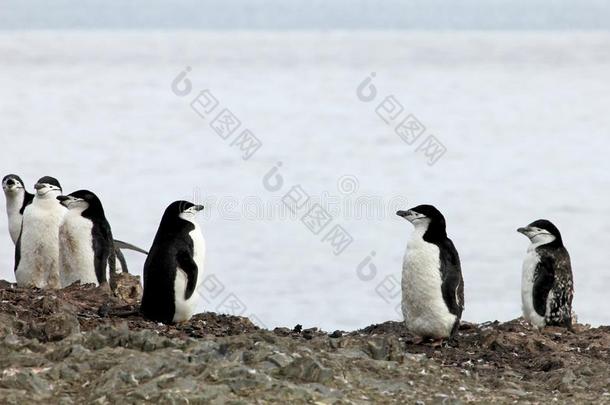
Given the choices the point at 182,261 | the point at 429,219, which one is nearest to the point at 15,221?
the point at 182,261

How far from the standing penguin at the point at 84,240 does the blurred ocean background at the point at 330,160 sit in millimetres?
6553

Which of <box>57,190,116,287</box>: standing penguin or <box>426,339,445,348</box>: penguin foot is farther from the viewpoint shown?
<box>57,190,116,287</box>: standing penguin

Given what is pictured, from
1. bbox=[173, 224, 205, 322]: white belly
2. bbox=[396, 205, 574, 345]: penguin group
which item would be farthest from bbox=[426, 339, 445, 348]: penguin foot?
bbox=[173, 224, 205, 322]: white belly

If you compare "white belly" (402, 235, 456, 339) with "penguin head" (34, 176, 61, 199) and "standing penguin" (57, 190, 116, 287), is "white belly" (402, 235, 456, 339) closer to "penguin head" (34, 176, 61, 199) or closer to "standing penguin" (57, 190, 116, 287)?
"standing penguin" (57, 190, 116, 287)

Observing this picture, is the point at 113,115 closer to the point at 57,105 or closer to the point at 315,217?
the point at 57,105

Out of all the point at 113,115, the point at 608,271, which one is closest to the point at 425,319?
the point at 608,271

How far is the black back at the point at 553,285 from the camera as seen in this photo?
28.6 ft

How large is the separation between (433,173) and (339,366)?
1167 inches

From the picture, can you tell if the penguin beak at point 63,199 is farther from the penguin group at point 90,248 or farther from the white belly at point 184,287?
the white belly at point 184,287

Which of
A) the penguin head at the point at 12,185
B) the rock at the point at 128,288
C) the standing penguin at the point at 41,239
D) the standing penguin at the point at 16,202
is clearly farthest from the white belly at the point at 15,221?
the rock at the point at 128,288

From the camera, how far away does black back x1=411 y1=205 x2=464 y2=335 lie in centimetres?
749

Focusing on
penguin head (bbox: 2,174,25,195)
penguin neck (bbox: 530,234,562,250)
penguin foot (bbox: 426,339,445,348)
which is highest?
penguin head (bbox: 2,174,25,195)

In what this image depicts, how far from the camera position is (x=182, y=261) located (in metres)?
7.82

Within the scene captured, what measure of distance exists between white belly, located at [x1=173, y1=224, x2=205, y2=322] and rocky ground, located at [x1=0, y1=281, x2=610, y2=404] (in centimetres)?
43
